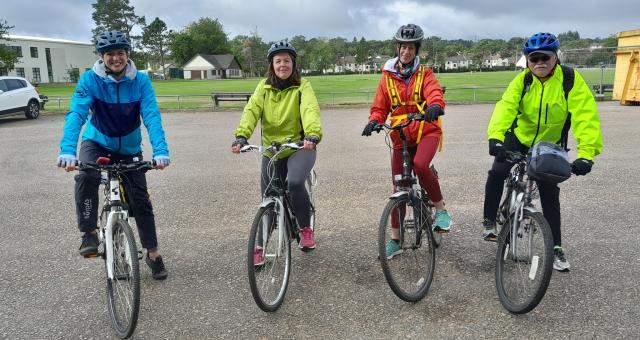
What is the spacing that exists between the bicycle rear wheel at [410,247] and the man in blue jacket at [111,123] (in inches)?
68.8

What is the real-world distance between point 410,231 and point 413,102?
1130 millimetres

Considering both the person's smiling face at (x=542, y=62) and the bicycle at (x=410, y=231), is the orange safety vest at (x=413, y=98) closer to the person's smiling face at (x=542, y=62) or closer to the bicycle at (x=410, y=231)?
the bicycle at (x=410, y=231)

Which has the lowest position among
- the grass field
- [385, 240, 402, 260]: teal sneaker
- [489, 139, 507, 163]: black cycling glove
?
[385, 240, 402, 260]: teal sneaker

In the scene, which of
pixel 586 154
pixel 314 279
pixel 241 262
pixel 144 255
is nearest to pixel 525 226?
pixel 586 154

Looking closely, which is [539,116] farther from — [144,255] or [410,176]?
[144,255]

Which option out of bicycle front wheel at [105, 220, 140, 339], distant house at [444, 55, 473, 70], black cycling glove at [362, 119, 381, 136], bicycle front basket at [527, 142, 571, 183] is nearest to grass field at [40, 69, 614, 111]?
black cycling glove at [362, 119, 381, 136]

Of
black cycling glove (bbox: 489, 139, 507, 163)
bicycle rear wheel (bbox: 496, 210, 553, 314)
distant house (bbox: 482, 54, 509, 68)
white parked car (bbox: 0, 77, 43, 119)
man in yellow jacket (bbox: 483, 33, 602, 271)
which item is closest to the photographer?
bicycle rear wheel (bbox: 496, 210, 553, 314)

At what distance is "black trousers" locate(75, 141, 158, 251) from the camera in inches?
152

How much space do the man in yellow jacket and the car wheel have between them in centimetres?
1974

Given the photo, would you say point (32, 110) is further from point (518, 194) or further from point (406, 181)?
point (518, 194)

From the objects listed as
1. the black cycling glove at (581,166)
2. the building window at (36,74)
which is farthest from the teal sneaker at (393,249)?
the building window at (36,74)

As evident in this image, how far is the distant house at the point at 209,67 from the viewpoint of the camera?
110 metres

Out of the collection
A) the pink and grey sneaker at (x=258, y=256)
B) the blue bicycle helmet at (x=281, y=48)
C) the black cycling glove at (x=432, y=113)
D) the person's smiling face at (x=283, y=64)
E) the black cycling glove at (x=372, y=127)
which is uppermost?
the blue bicycle helmet at (x=281, y=48)

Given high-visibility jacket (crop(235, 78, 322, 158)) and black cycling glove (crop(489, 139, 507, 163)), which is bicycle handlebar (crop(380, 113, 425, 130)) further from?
high-visibility jacket (crop(235, 78, 322, 158))
